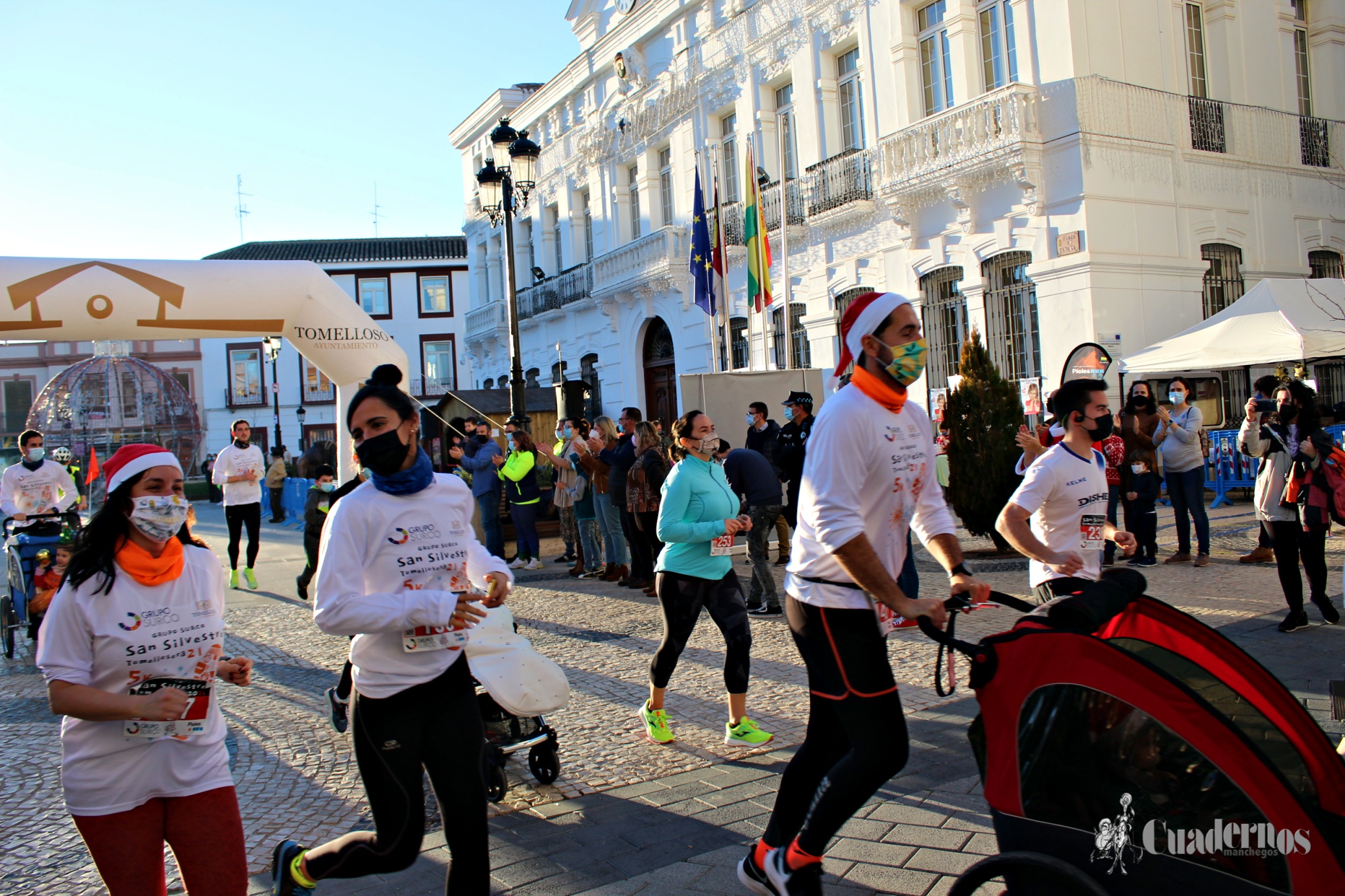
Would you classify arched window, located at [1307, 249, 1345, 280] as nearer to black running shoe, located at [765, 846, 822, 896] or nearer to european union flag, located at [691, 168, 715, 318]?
european union flag, located at [691, 168, 715, 318]

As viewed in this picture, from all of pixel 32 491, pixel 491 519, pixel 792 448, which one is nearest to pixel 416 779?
pixel 32 491

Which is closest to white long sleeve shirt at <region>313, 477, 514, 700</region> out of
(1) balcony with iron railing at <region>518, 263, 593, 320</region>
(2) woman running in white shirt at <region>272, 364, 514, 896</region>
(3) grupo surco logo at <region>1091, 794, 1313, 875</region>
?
(2) woman running in white shirt at <region>272, 364, 514, 896</region>

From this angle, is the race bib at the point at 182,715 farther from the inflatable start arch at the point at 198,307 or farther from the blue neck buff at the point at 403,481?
the inflatable start arch at the point at 198,307

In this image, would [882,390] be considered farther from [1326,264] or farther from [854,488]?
[1326,264]

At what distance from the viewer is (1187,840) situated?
85.0 inches

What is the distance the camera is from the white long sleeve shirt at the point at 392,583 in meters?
2.82

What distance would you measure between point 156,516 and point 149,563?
0.44 feet

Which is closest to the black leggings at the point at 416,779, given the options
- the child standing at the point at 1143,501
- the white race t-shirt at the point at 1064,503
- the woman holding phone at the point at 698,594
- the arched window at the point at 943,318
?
the woman holding phone at the point at 698,594

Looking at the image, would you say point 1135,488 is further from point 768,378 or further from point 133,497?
point 133,497

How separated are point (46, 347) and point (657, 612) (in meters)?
62.5

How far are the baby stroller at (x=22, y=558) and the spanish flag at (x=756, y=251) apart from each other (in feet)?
37.4

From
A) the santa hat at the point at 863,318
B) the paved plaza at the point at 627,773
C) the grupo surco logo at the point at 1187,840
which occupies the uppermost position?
the santa hat at the point at 863,318

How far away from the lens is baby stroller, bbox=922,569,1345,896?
2086 mm

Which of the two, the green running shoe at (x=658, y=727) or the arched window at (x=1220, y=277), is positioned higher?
the arched window at (x=1220, y=277)
